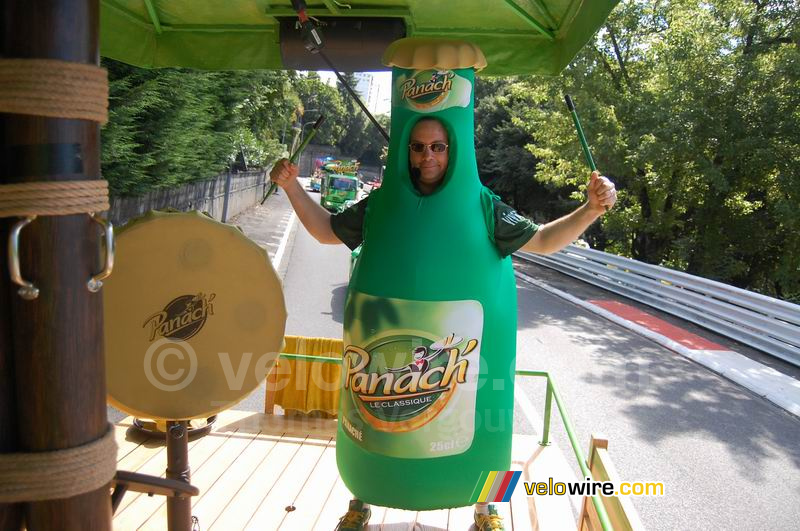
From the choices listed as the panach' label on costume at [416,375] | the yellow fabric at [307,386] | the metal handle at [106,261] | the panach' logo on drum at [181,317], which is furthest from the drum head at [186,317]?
the yellow fabric at [307,386]

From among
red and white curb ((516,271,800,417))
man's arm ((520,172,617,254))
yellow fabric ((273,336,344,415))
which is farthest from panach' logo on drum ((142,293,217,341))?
red and white curb ((516,271,800,417))

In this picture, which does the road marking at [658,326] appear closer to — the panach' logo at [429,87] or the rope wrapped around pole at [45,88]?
the panach' logo at [429,87]

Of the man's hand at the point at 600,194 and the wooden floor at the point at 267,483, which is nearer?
the man's hand at the point at 600,194

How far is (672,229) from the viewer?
1669 centimetres

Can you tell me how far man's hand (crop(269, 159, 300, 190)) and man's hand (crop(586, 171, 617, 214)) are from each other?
54.1 inches

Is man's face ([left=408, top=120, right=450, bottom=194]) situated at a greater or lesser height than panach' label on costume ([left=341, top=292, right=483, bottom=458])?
greater

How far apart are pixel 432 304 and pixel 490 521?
1.25m

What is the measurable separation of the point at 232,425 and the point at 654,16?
643 inches

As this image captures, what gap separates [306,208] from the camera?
3.10 m

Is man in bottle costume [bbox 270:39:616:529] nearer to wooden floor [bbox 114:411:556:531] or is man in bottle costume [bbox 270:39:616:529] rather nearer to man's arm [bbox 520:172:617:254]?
man's arm [bbox 520:172:617:254]

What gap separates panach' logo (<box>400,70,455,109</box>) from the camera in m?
2.66

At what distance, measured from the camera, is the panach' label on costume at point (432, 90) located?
2.66 meters

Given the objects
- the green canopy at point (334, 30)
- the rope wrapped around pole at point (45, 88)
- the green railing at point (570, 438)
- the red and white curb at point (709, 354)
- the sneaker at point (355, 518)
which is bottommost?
the red and white curb at point (709, 354)

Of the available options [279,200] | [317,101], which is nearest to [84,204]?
[279,200]
